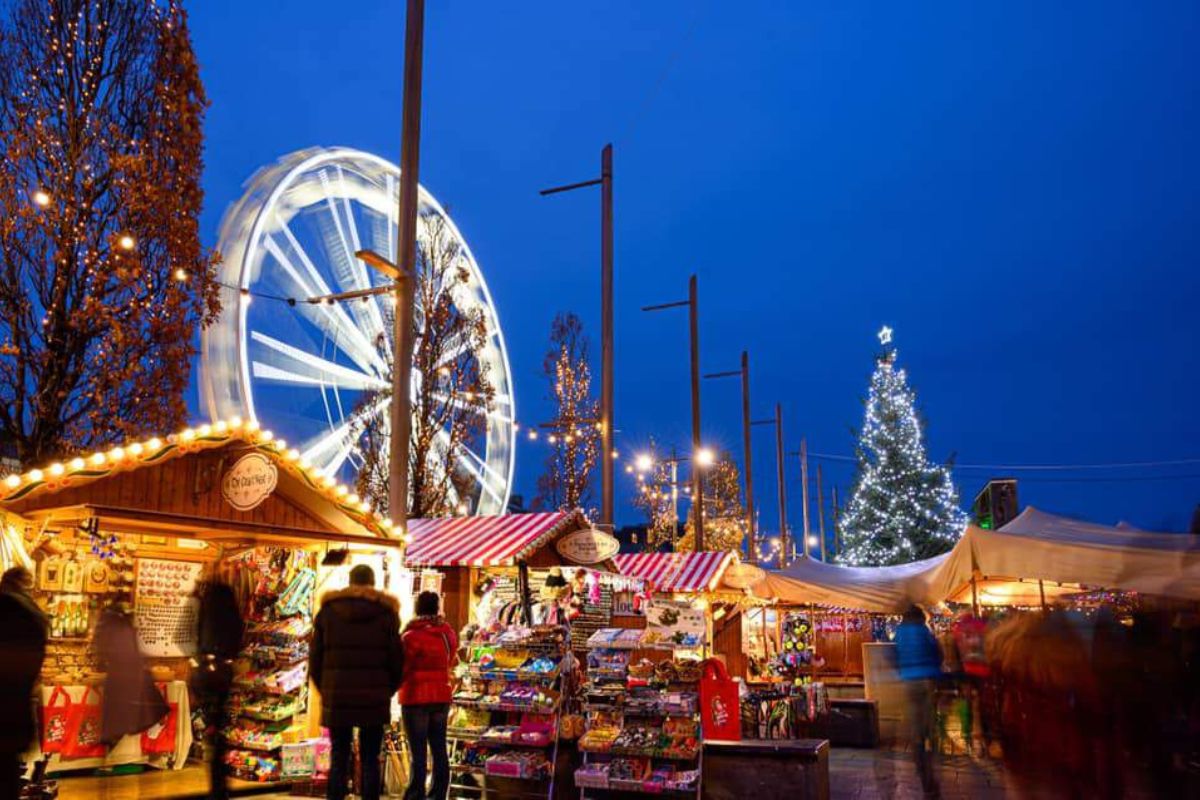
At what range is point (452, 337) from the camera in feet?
64.8

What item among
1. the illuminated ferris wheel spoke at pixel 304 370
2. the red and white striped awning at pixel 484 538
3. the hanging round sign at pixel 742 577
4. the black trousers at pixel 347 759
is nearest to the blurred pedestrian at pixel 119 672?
the black trousers at pixel 347 759

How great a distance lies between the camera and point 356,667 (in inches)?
251

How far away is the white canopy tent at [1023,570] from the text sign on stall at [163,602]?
304 inches

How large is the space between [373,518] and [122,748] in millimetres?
3403

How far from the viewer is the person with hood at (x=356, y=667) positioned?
6348mm

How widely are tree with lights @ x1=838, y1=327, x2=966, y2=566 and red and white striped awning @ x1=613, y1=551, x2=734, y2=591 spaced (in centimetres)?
1813

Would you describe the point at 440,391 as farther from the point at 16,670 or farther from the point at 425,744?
the point at 16,670

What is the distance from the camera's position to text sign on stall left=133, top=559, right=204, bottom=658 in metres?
10.6

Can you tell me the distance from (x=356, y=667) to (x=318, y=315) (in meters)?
11.5

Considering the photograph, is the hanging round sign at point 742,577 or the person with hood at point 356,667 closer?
the person with hood at point 356,667

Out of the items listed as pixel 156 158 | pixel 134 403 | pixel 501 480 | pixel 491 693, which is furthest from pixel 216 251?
pixel 501 480

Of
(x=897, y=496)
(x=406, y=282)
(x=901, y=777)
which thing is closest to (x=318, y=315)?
(x=406, y=282)

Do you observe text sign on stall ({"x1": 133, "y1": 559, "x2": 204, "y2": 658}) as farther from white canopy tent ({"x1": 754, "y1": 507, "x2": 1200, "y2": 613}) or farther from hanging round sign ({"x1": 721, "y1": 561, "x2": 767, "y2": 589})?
hanging round sign ({"x1": 721, "y1": 561, "x2": 767, "y2": 589})

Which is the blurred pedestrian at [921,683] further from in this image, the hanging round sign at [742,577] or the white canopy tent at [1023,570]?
the hanging round sign at [742,577]
